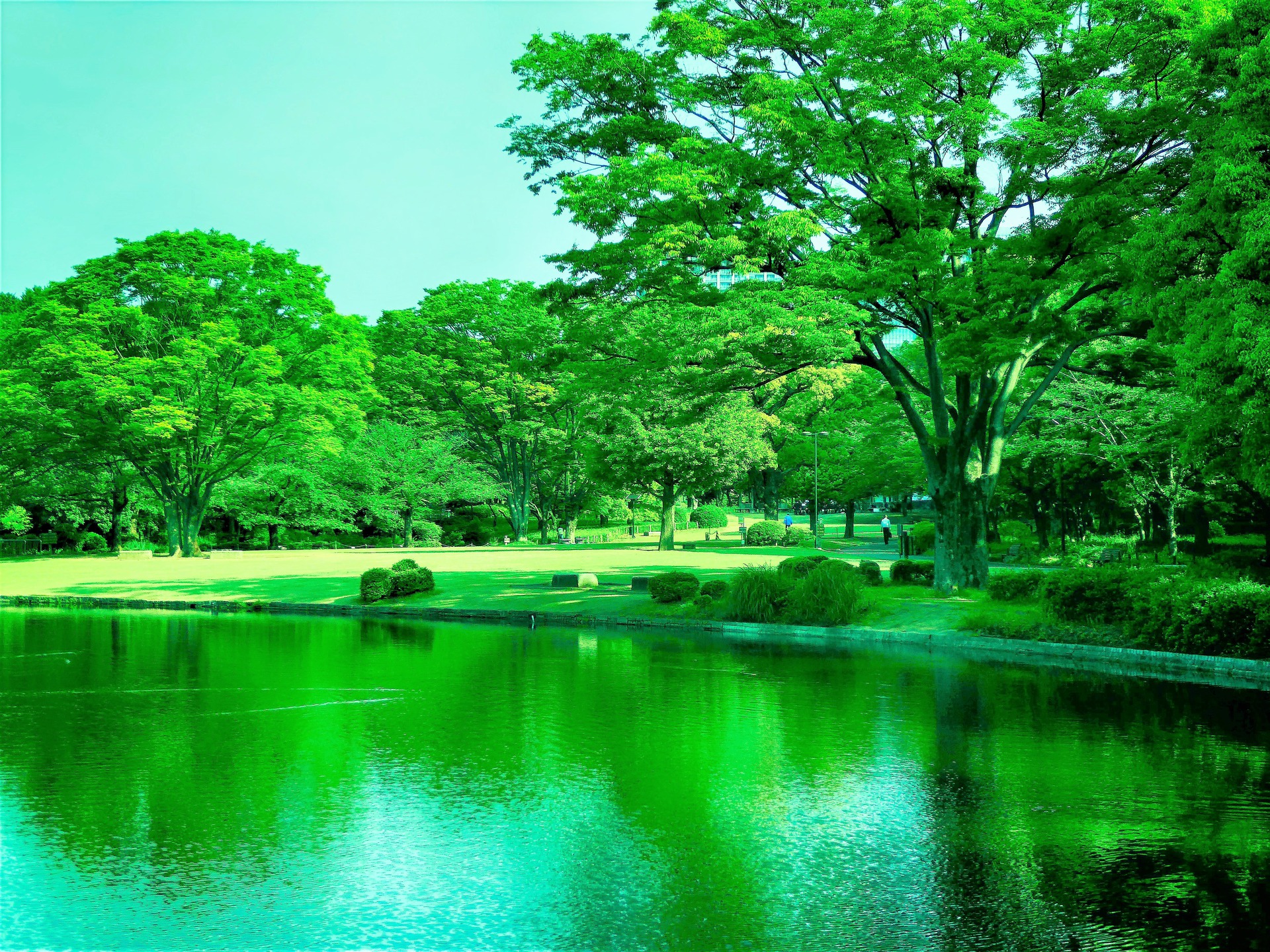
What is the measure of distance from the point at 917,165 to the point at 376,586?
1663 centimetres

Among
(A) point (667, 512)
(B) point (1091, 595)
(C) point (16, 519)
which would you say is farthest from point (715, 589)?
(C) point (16, 519)

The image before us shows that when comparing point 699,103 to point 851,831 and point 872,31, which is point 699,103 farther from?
point 851,831

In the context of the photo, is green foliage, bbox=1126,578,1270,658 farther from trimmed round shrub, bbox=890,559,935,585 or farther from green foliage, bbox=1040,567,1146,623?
trimmed round shrub, bbox=890,559,935,585

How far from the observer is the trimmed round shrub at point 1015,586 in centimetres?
2105

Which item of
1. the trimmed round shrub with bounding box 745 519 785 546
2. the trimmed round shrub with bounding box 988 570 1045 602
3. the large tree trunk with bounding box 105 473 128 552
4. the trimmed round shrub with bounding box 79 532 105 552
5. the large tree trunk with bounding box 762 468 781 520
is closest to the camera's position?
the trimmed round shrub with bounding box 988 570 1045 602

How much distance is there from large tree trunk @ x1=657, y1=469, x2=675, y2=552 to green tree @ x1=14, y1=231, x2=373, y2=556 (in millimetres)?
15571

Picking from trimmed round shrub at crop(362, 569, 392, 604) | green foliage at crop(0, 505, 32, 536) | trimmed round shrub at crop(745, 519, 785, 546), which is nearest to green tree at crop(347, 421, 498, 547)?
trimmed round shrub at crop(745, 519, 785, 546)

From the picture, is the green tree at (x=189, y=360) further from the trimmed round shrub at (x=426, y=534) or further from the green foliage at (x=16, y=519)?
the green foliage at (x=16, y=519)

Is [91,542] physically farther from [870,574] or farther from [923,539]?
[870,574]

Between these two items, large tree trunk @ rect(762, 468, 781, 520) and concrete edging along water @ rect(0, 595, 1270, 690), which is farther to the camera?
large tree trunk @ rect(762, 468, 781, 520)

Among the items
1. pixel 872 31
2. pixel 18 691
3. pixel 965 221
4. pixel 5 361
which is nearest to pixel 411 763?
pixel 18 691

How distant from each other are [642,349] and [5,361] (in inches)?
1486

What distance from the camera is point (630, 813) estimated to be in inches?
279

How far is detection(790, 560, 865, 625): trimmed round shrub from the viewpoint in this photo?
66.5 feet
